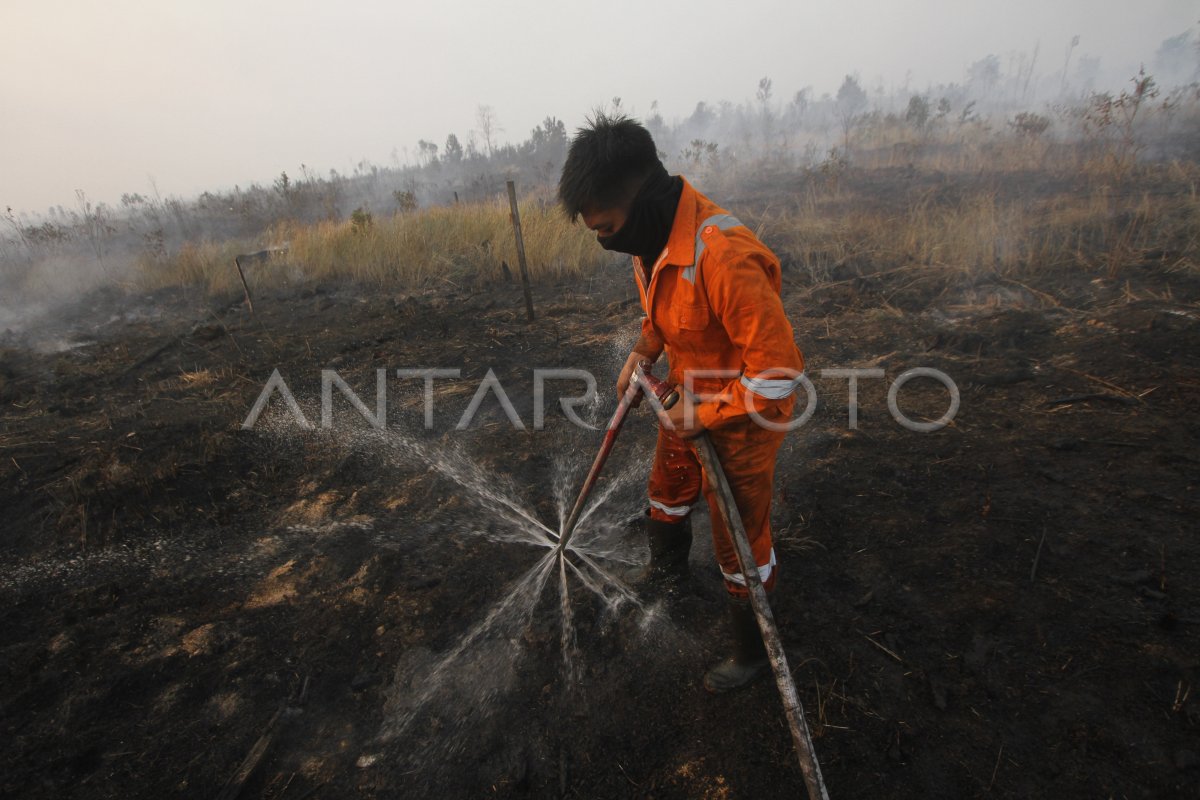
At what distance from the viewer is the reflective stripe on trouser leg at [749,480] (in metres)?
1.82

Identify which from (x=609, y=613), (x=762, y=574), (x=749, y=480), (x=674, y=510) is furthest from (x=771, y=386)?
(x=609, y=613)

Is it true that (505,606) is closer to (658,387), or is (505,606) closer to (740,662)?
(740,662)

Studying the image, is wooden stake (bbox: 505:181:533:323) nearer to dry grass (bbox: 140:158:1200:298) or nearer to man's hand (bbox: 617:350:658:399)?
dry grass (bbox: 140:158:1200:298)

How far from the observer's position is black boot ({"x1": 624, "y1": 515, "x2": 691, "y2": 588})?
2.69 m

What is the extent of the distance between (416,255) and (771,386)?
9.03 metres

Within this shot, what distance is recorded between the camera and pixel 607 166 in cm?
176

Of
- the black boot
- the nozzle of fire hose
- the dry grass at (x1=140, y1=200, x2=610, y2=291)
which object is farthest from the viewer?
the dry grass at (x1=140, y1=200, x2=610, y2=291)

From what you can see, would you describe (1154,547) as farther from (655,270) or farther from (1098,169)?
(1098,169)

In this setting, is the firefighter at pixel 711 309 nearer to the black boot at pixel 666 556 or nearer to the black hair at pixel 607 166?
the black hair at pixel 607 166

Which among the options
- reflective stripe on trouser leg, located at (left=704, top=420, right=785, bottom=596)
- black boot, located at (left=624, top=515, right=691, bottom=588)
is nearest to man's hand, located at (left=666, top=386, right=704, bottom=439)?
reflective stripe on trouser leg, located at (left=704, top=420, right=785, bottom=596)

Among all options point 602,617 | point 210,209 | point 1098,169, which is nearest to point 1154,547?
point 602,617

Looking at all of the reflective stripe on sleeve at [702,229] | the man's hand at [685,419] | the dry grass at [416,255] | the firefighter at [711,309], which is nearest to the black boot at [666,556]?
the firefighter at [711,309]

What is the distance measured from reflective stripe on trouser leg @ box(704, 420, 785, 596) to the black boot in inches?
25.0

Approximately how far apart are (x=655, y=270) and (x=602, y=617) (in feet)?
5.64
